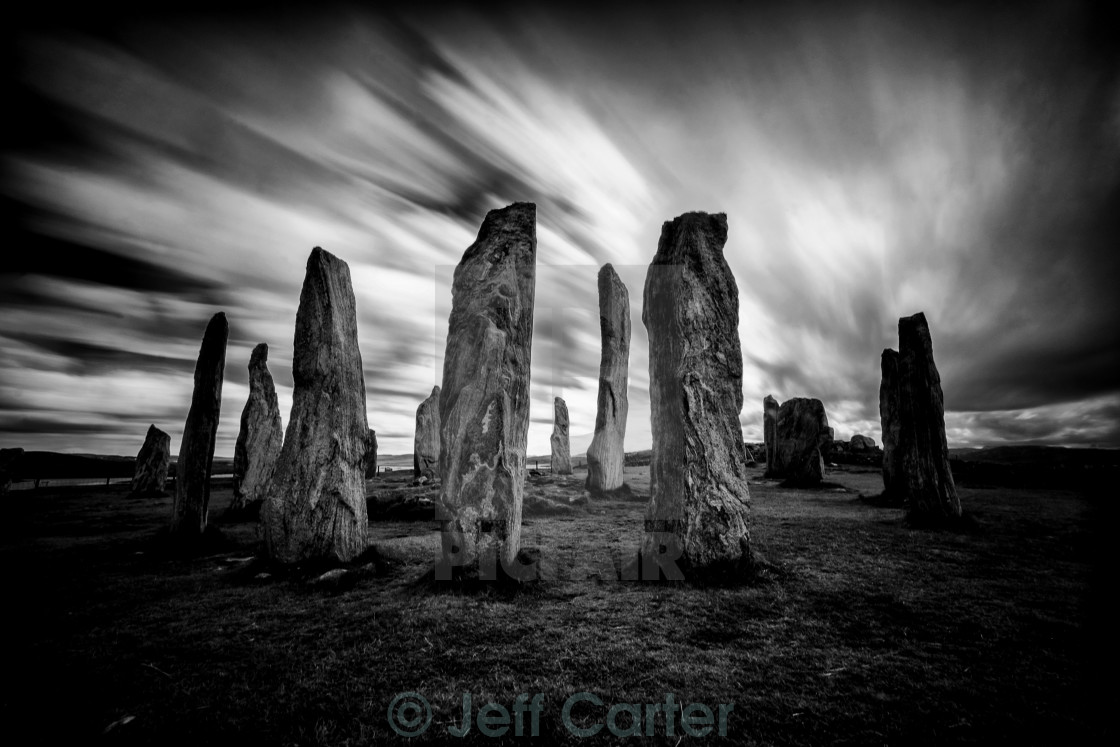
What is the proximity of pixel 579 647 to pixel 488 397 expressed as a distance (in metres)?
3.63

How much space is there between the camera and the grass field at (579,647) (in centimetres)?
335

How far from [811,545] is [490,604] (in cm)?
637

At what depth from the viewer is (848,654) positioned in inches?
174

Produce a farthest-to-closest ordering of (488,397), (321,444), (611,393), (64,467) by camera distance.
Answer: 1. (64,467)
2. (611,393)
3. (321,444)
4. (488,397)

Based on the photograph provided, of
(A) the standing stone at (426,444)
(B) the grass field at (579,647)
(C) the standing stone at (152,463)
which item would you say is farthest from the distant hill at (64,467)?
(B) the grass field at (579,647)

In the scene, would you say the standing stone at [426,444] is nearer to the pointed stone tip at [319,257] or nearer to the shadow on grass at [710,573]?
the pointed stone tip at [319,257]

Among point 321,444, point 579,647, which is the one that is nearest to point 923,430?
point 579,647

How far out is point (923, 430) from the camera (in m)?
11.1

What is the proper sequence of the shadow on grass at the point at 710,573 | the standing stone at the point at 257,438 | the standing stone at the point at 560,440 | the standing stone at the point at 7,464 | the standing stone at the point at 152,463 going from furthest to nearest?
the standing stone at the point at 560,440 < the standing stone at the point at 152,463 < the standing stone at the point at 7,464 < the standing stone at the point at 257,438 < the shadow on grass at the point at 710,573

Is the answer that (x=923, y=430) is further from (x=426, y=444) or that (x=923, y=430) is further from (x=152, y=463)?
(x=152, y=463)

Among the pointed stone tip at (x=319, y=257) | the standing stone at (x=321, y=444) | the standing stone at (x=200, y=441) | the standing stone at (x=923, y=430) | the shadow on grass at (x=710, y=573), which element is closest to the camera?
the shadow on grass at (x=710, y=573)


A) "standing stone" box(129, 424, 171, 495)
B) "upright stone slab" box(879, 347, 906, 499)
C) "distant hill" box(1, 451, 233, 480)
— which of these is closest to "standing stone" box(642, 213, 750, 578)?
"upright stone slab" box(879, 347, 906, 499)

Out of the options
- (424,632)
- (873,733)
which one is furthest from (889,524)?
(424,632)

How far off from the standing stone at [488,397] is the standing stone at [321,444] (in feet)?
7.06
